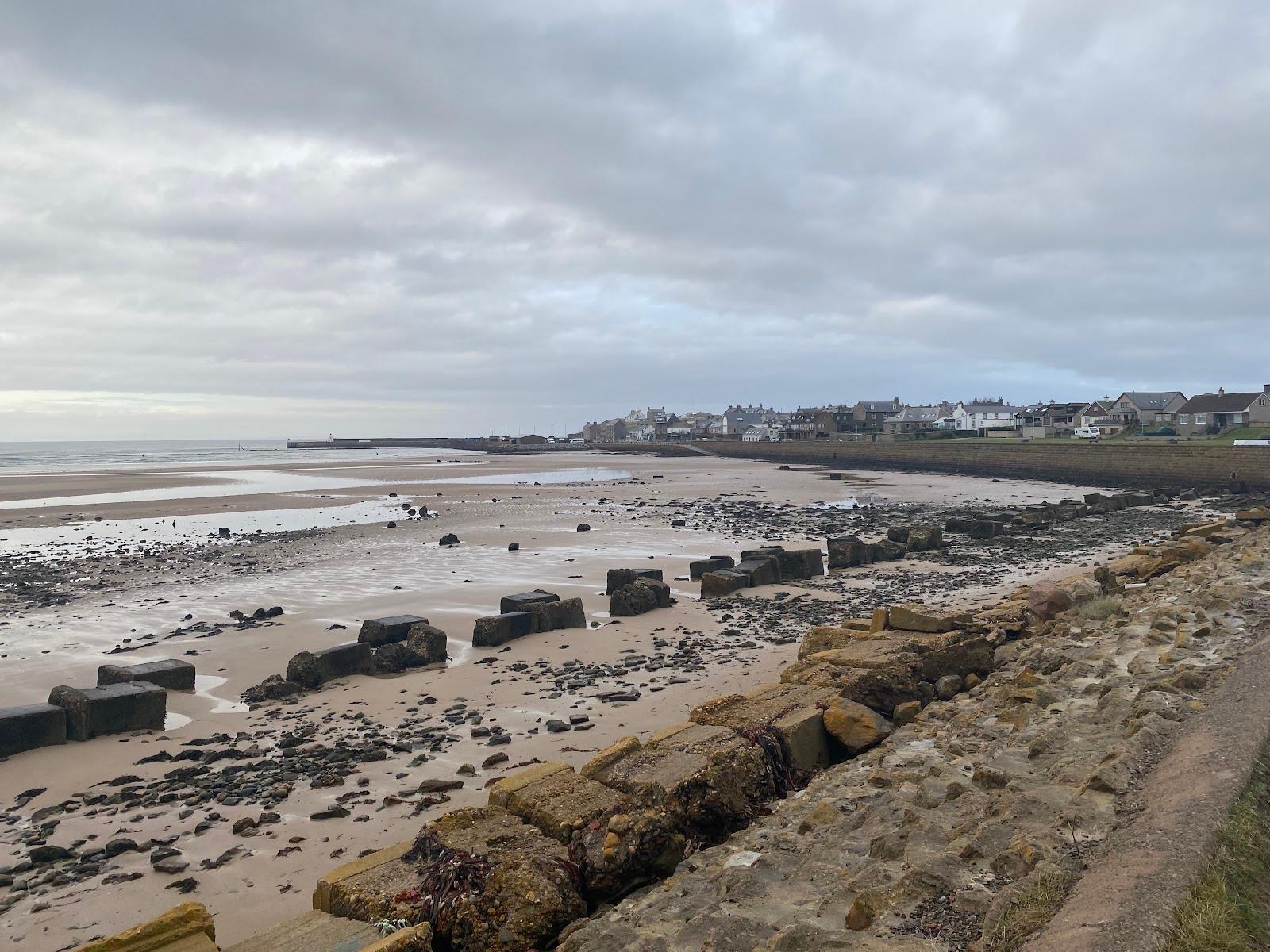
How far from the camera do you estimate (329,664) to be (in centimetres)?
1037

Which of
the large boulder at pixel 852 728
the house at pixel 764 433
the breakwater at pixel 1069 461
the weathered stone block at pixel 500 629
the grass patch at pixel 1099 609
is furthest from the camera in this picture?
the house at pixel 764 433

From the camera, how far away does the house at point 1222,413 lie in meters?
66.9

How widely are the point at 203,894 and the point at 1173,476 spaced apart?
47.3 metres

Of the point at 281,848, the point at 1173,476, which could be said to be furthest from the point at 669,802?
the point at 1173,476

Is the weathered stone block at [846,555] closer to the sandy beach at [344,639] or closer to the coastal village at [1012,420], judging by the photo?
the sandy beach at [344,639]

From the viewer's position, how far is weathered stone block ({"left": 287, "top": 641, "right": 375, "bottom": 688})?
10109 mm

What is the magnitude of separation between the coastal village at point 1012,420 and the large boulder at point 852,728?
62332 mm

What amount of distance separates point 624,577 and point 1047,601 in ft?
24.4

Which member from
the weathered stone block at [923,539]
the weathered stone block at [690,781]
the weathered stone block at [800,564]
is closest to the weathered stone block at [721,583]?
the weathered stone block at [800,564]

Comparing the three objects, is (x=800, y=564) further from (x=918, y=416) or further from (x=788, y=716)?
(x=918, y=416)

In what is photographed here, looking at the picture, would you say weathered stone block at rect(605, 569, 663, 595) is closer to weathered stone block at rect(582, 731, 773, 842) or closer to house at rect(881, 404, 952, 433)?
weathered stone block at rect(582, 731, 773, 842)

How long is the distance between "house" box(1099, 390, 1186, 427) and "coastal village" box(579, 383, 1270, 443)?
78 millimetres

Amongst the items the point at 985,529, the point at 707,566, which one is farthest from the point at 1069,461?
the point at 707,566

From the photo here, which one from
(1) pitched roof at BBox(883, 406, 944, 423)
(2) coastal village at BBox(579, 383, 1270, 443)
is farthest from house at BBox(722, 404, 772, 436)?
(1) pitched roof at BBox(883, 406, 944, 423)
